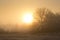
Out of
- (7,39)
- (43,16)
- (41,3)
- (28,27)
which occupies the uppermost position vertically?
(41,3)

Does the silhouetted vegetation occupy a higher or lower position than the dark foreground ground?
higher

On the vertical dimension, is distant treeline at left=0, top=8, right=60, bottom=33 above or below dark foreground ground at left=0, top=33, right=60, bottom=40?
above

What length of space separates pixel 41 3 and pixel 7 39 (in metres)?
0.67

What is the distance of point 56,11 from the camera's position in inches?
94.4

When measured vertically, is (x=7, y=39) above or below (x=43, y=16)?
below

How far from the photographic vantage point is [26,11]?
2.43 m

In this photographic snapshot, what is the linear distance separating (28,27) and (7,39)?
32 centimetres

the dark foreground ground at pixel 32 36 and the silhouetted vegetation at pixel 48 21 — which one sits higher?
the silhouetted vegetation at pixel 48 21

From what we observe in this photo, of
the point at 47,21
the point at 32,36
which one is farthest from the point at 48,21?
the point at 32,36

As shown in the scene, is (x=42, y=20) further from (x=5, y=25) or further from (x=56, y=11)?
(x=5, y=25)

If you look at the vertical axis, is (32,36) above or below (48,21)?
below

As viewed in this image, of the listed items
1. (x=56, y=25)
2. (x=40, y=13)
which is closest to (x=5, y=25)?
(x=40, y=13)

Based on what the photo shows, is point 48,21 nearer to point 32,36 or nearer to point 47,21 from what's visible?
point 47,21

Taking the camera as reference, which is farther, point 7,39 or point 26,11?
point 26,11
